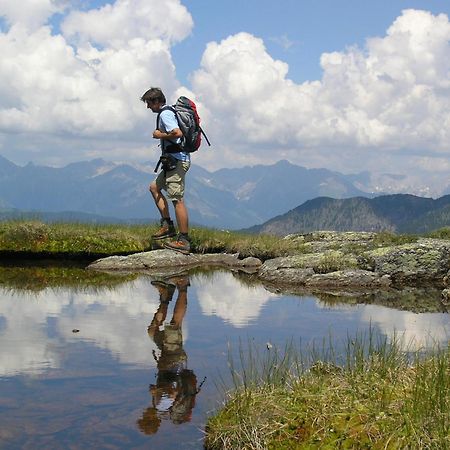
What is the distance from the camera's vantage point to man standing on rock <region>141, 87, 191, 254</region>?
45.3 feet

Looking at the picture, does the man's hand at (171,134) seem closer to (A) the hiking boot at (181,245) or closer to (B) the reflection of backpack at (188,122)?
(B) the reflection of backpack at (188,122)

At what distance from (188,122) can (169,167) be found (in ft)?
3.96

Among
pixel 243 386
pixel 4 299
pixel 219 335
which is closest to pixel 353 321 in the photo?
pixel 219 335

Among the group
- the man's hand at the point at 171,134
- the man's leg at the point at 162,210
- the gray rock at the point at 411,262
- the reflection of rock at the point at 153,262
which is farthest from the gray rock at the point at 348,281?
the man's hand at the point at 171,134

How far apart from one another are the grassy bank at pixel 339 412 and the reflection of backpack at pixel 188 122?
9.19m

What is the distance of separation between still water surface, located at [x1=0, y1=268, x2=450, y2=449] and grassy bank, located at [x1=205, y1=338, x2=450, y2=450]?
1.48ft

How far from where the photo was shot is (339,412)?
16.0ft

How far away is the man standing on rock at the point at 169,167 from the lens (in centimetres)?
1380

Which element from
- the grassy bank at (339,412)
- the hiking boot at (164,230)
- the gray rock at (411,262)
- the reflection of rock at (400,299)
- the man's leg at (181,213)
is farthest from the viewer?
the hiking boot at (164,230)

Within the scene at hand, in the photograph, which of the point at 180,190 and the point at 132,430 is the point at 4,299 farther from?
the point at 132,430

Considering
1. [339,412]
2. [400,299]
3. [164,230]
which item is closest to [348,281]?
[400,299]

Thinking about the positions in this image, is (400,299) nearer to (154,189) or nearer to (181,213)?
(181,213)

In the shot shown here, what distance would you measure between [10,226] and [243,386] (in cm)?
1402

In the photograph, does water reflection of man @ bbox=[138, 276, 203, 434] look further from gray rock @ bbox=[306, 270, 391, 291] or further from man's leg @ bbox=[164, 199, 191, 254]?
gray rock @ bbox=[306, 270, 391, 291]
